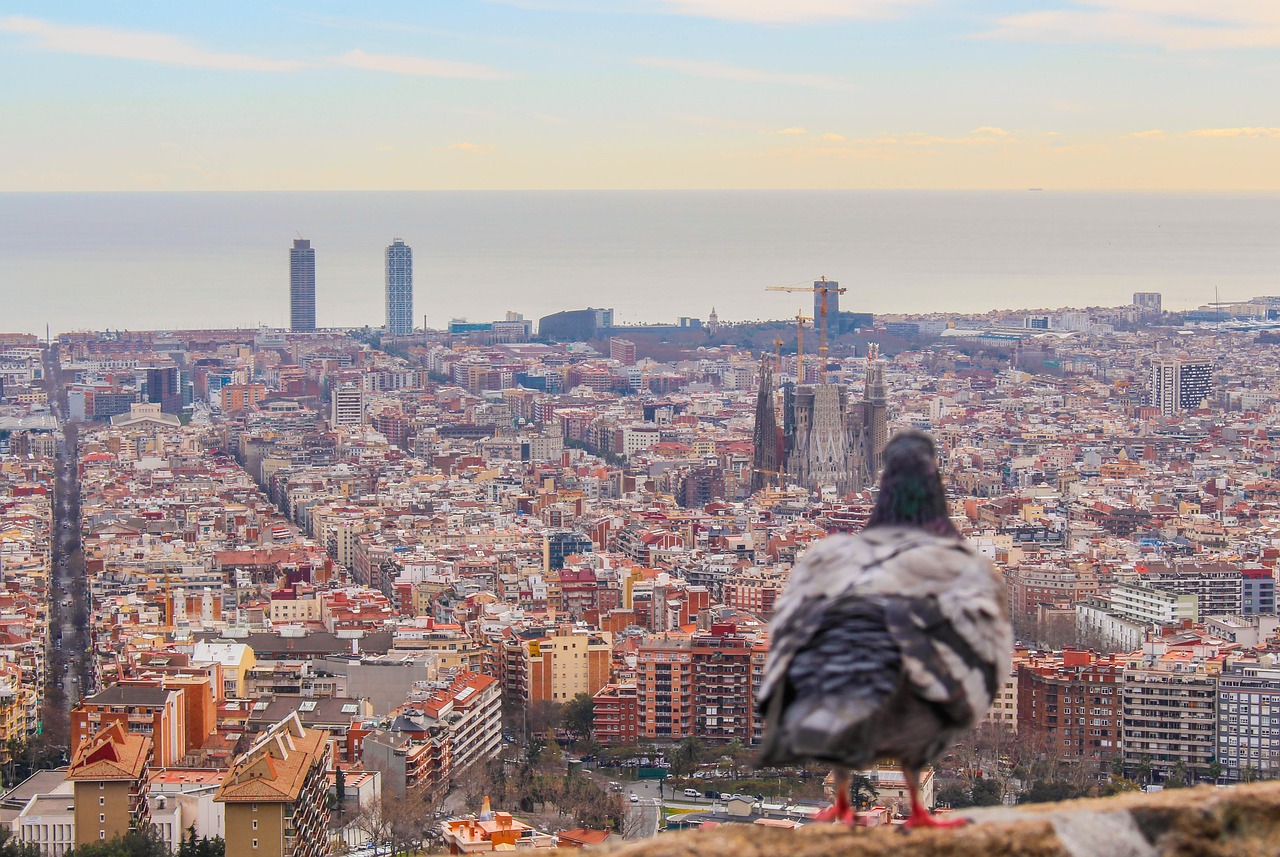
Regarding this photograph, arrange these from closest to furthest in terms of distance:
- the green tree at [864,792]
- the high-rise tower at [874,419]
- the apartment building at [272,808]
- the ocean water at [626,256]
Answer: the apartment building at [272,808], the green tree at [864,792], the high-rise tower at [874,419], the ocean water at [626,256]

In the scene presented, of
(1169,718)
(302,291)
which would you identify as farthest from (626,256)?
(1169,718)

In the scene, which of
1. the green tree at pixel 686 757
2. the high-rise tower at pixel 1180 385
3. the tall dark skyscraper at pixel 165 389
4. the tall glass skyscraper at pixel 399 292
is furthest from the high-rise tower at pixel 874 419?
the tall glass skyscraper at pixel 399 292

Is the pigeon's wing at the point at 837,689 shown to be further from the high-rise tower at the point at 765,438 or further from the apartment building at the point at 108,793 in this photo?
the high-rise tower at the point at 765,438

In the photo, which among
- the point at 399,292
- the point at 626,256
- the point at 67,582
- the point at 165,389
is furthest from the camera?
the point at 626,256

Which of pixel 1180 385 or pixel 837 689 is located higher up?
pixel 837 689

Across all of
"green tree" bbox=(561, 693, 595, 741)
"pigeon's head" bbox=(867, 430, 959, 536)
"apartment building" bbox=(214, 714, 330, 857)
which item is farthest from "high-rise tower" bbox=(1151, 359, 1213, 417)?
"pigeon's head" bbox=(867, 430, 959, 536)

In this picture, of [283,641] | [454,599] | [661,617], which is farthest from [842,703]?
[454,599]

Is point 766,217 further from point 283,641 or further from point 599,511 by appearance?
point 283,641

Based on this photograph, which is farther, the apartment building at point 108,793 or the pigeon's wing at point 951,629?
the apartment building at point 108,793

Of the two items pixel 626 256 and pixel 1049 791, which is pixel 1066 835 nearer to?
pixel 1049 791
